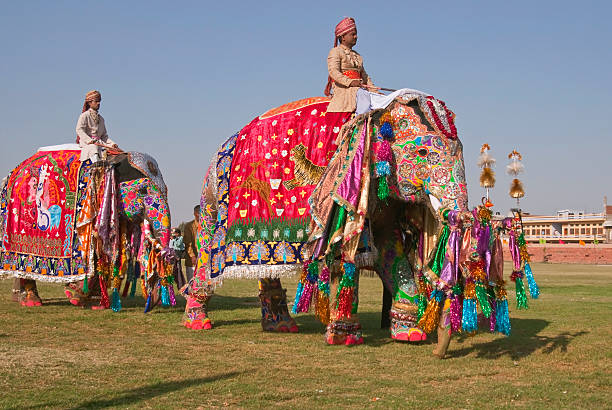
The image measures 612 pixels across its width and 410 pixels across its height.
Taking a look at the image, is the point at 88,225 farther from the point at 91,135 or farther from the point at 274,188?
the point at 274,188

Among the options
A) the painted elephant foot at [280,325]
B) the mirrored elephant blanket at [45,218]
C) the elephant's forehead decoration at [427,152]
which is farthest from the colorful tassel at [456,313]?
the mirrored elephant blanket at [45,218]

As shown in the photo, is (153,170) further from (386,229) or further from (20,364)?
(20,364)

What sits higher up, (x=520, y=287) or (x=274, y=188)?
(x=274, y=188)

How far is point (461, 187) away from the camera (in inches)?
277

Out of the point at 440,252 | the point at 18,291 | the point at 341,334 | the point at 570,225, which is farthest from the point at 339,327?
the point at 570,225

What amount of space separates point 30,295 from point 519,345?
842 centimetres

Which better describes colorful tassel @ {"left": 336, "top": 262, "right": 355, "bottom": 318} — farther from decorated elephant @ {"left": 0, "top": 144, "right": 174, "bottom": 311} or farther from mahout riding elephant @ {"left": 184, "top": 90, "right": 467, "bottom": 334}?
decorated elephant @ {"left": 0, "top": 144, "right": 174, "bottom": 311}

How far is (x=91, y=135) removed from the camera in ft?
39.9

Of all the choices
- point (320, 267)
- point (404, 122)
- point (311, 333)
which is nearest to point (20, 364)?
point (320, 267)

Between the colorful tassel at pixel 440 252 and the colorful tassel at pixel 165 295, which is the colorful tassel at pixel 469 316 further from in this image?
Result: the colorful tassel at pixel 165 295

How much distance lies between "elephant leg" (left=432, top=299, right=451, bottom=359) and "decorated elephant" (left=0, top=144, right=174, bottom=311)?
5.21 meters

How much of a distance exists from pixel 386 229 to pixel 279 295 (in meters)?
1.79

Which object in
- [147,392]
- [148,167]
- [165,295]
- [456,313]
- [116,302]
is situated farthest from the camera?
[148,167]

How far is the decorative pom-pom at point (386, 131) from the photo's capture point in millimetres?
7433
